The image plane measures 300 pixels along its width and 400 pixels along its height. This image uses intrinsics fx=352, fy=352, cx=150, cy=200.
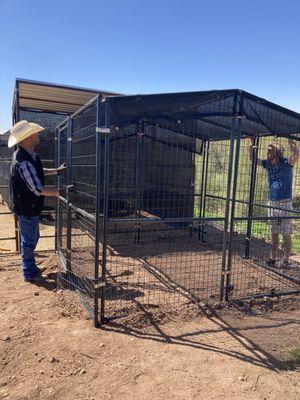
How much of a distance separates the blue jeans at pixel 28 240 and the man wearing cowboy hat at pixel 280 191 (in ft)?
12.6

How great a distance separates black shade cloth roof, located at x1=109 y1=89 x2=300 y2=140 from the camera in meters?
4.00

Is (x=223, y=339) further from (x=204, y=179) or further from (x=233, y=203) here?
(x=204, y=179)

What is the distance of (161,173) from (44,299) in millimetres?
4796

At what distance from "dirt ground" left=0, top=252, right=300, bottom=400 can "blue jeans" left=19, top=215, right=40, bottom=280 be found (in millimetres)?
696

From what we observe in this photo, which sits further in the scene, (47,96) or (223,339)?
(47,96)

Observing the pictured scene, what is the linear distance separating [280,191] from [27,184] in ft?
13.7

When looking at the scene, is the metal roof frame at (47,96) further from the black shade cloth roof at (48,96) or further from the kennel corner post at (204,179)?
the kennel corner post at (204,179)

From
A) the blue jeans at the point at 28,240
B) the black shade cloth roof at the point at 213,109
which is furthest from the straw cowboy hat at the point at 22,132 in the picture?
the black shade cloth roof at the point at 213,109

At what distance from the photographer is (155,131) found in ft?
26.7

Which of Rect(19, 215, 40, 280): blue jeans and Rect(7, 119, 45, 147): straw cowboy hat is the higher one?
Rect(7, 119, 45, 147): straw cowboy hat

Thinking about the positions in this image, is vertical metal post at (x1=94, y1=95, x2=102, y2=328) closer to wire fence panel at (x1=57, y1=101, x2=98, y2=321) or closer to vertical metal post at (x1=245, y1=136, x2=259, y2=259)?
wire fence panel at (x1=57, y1=101, x2=98, y2=321)

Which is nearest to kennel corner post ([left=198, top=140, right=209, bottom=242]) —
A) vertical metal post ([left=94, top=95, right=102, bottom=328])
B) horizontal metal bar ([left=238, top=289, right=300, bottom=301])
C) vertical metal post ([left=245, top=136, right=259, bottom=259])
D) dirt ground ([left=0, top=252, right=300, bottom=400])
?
vertical metal post ([left=245, top=136, right=259, bottom=259])

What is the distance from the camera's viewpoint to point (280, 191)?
616 cm

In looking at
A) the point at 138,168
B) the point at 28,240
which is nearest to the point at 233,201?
the point at 28,240
